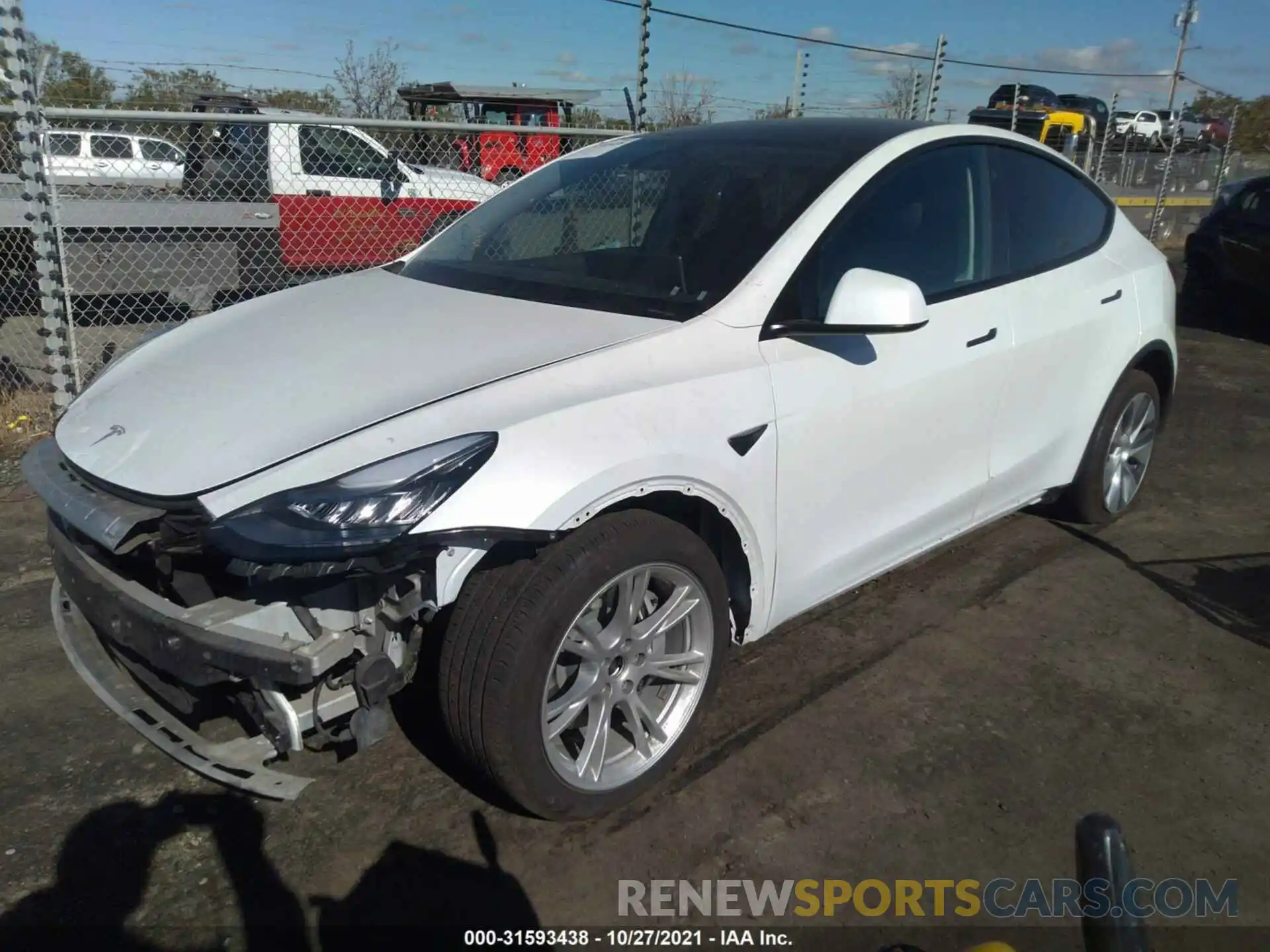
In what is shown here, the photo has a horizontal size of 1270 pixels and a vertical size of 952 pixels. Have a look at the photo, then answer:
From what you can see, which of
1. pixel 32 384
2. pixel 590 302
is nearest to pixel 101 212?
pixel 32 384

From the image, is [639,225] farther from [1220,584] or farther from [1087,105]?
[1087,105]

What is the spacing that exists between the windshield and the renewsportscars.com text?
58.7 inches

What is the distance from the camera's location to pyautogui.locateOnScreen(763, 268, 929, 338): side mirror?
8.65 feet

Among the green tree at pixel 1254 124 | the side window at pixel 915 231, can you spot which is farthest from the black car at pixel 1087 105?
the side window at pixel 915 231

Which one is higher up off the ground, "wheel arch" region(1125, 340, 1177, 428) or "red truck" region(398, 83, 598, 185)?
"red truck" region(398, 83, 598, 185)

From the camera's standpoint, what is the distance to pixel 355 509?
2.05 metres

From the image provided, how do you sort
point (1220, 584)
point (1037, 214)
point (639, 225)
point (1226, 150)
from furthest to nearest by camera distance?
1. point (1226, 150)
2. point (1220, 584)
3. point (1037, 214)
4. point (639, 225)

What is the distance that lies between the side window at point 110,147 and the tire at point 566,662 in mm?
7824

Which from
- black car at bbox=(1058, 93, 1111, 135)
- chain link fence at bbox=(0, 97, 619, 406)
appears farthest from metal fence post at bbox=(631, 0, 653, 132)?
black car at bbox=(1058, 93, 1111, 135)

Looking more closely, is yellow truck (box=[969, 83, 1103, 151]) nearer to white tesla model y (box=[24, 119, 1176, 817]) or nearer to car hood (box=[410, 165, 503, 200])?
car hood (box=[410, 165, 503, 200])

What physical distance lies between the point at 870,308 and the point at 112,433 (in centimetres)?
203

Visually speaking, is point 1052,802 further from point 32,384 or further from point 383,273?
point 32,384

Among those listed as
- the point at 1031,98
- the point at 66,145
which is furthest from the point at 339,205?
the point at 1031,98

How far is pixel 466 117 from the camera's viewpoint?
1427cm
